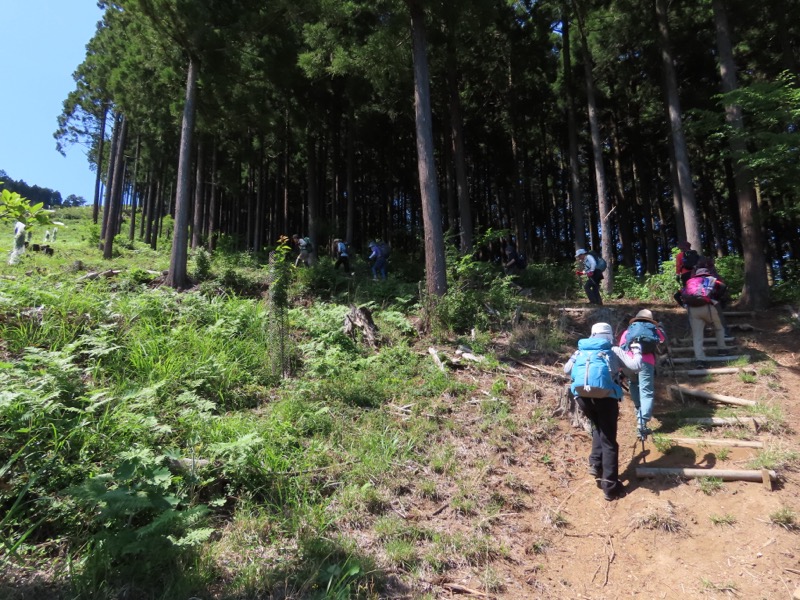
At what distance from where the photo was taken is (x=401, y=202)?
33062mm

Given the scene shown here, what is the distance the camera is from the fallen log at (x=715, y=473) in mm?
4264

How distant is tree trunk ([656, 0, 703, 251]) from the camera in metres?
11.8

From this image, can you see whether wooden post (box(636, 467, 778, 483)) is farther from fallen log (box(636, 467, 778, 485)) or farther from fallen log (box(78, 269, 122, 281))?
fallen log (box(78, 269, 122, 281))

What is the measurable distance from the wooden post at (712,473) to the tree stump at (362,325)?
176 inches

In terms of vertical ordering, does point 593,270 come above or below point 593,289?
above

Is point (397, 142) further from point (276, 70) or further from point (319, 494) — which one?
point (319, 494)

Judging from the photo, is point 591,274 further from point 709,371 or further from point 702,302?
point 709,371

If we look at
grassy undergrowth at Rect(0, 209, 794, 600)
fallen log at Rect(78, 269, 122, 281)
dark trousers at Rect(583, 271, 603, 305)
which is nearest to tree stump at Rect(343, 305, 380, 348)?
grassy undergrowth at Rect(0, 209, 794, 600)

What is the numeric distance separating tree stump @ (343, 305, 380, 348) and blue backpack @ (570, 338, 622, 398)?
3.88 meters

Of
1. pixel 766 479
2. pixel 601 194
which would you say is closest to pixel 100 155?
pixel 601 194

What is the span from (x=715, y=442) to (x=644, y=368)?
41.4 inches

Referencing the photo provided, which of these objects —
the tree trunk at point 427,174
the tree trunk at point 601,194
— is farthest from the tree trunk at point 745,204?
the tree trunk at point 427,174

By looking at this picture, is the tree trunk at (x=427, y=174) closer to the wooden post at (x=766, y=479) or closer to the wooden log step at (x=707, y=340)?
the wooden log step at (x=707, y=340)

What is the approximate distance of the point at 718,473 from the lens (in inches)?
175
